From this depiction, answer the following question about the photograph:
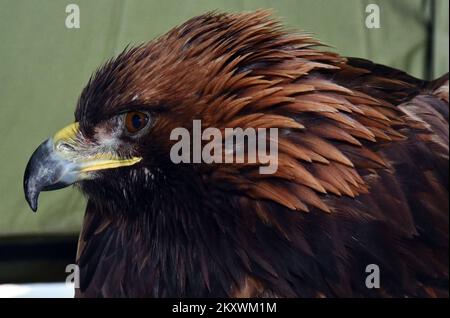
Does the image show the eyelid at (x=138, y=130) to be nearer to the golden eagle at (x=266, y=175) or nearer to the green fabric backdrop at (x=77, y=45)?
the golden eagle at (x=266, y=175)

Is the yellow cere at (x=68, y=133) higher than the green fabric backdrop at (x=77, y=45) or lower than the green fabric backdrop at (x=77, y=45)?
lower

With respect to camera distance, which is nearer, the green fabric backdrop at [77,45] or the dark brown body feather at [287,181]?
the dark brown body feather at [287,181]

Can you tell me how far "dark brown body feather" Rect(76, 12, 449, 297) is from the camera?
2.70 ft

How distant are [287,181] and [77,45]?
40 centimetres

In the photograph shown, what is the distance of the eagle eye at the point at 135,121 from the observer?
0.87 metres

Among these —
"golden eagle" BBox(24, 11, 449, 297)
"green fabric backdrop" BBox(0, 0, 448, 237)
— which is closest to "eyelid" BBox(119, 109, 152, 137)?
"golden eagle" BBox(24, 11, 449, 297)

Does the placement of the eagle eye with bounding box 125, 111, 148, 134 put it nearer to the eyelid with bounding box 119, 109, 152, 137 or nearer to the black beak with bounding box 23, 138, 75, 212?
the eyelid with bounding box 119, 109, 152, 137

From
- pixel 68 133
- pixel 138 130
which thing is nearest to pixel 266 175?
pixel 138 130

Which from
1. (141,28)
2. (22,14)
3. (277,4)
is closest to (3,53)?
(22,14)

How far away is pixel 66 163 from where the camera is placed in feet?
2.89

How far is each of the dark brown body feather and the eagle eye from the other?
17 mm

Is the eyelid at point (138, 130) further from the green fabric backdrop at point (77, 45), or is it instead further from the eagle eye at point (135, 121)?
the green fabric backdrop at point (77, 45)

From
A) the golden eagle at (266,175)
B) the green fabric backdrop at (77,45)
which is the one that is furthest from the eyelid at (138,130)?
the green fabric backdrop at (77,45)
